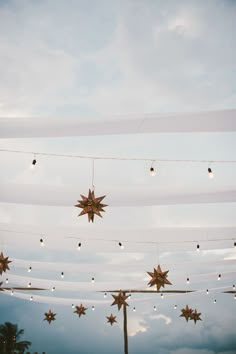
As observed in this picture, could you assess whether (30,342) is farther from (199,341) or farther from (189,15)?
(189,15)

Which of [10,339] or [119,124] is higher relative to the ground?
[119,124]

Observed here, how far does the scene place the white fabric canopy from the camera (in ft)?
13.6

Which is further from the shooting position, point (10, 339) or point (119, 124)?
point (10, 339)

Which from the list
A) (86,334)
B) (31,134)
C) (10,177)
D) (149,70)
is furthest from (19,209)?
(86,334)

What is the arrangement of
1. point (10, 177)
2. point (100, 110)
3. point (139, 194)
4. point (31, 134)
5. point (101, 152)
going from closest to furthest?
1. point (31, 134)
2. point (100, 110)
3. point (139, 194)
4. point (101, 152)
5. point (10, 177)

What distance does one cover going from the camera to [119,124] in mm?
4289

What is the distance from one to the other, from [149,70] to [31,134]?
2.06 metres

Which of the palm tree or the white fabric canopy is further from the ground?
the white fabric canopy

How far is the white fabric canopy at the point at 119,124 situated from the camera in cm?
413

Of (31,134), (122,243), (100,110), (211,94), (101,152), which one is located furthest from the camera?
(122,243)

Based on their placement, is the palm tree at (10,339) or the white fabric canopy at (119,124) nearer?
the white fabric canopy at (119,124)

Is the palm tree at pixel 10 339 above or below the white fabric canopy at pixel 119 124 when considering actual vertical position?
below

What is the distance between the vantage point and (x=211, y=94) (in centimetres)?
497

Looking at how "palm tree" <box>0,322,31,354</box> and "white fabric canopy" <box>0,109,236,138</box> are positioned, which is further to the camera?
"palm tree" <box>0,322,31,354</box>
